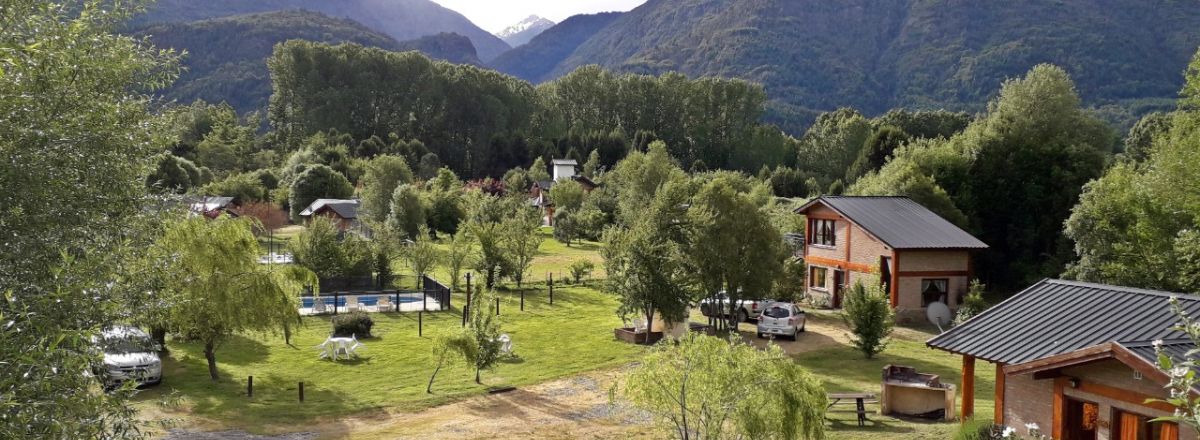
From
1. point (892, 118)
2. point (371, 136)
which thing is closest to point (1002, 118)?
point (892, 118)

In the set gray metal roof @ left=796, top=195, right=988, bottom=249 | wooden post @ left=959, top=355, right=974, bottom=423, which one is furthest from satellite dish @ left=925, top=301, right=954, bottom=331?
wooden post @ left=959, top=355, right=974, bottom=423

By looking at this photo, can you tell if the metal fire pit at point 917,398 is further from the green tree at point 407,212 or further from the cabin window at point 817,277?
the green tree at point 407,212

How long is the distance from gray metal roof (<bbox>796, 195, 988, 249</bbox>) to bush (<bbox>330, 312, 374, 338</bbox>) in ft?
65.3

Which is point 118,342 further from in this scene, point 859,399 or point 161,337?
point 161,337

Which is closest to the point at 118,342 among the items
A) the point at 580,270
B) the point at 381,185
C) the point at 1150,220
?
the point at 1150,220

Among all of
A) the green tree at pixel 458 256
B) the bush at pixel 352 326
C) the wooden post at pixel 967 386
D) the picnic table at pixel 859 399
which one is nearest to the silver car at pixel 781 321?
the picnic table at pixel 859 399

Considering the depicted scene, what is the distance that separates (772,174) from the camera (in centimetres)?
7888

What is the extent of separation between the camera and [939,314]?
31734mm

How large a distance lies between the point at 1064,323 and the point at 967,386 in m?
2.25

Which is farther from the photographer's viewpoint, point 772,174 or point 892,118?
point 892,118

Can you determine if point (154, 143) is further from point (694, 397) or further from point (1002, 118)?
point (1002, 118)

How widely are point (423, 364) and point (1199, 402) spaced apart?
22617mm

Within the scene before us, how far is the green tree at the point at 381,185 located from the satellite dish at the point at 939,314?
3814cm

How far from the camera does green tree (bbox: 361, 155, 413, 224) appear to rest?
59719 millimetres
